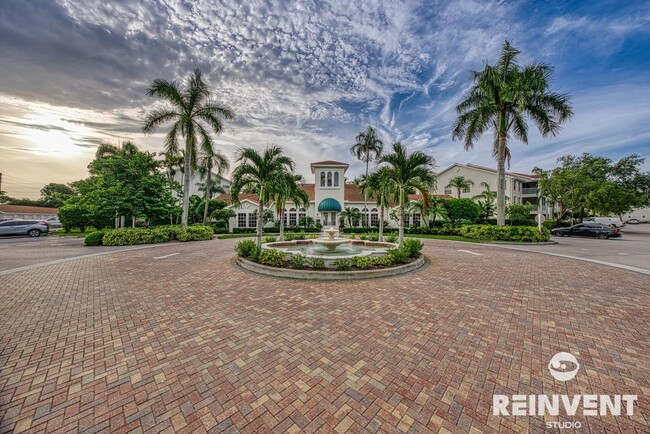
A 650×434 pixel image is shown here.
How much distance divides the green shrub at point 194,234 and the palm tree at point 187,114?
86cm

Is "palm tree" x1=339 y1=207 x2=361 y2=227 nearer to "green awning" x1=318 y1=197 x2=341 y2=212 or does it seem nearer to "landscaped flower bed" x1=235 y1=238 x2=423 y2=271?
"green awning" x1=318 y1=197 x2=341 y2=212

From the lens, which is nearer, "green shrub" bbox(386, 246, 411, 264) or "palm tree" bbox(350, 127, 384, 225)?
"green shrub" bbox(386, 246, 411, 264)

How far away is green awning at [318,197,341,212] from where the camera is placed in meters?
28.5

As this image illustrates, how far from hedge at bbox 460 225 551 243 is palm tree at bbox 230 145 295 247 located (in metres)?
18.6

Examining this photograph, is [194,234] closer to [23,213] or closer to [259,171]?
[259,171]

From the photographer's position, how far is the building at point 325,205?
28734 millimetres

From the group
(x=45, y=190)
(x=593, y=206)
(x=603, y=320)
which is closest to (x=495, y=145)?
(x=603, y=320)

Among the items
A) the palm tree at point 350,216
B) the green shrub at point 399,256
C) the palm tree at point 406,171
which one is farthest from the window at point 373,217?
the green shrub at point 399,256

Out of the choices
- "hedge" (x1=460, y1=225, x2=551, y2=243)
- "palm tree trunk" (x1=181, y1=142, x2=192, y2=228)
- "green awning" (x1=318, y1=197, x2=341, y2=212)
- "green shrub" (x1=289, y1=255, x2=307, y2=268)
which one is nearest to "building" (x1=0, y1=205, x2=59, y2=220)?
"palm tree trunk" (x1=181, y1=142, x2=192, y2=228)

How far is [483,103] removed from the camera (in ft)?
62.5

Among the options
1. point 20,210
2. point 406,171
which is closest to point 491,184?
point 406,171

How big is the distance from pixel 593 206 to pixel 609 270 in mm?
30430

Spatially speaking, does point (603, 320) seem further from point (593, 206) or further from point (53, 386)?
point (593, 206)

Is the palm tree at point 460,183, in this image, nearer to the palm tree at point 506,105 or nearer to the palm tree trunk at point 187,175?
the palm tree at point 506,105
